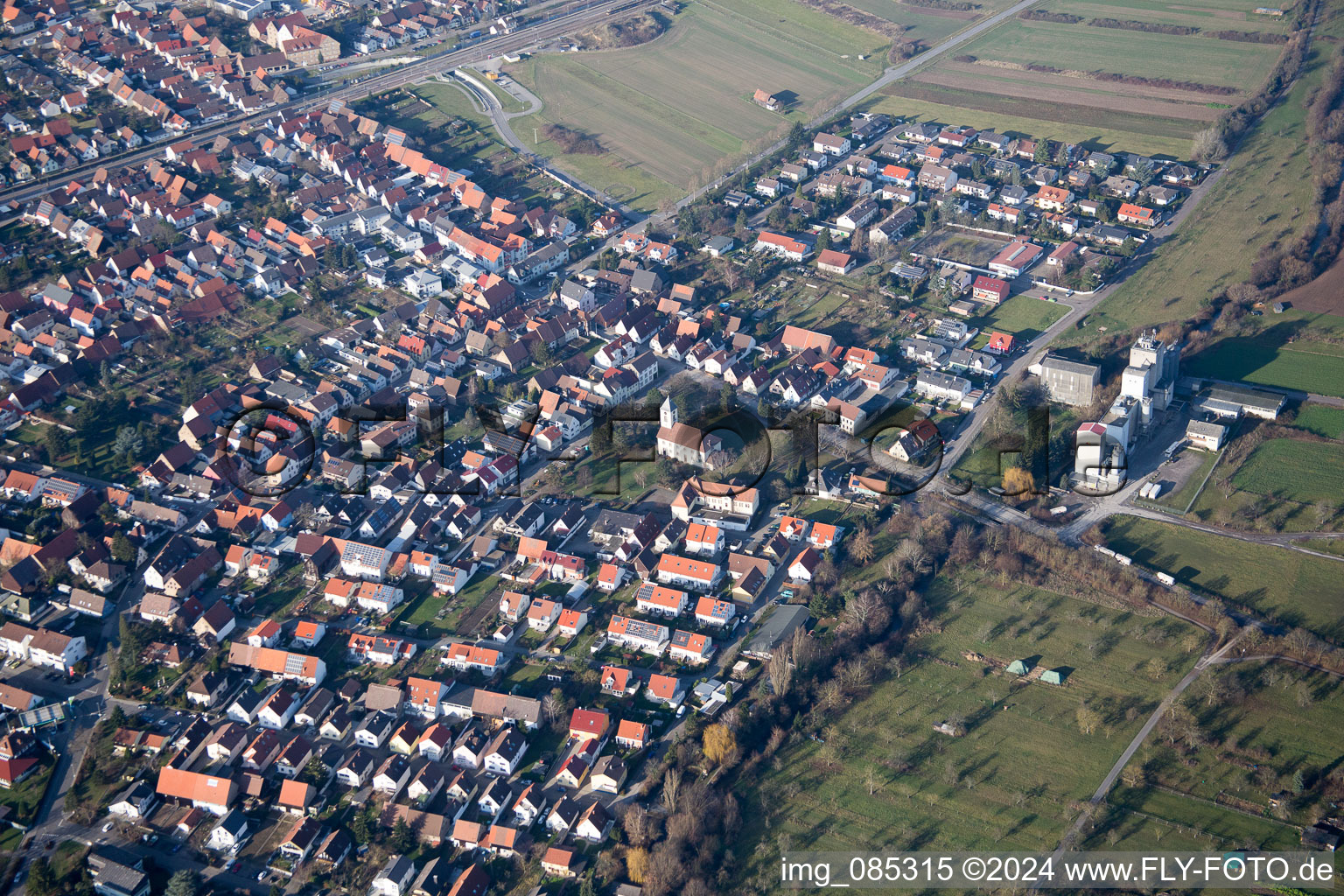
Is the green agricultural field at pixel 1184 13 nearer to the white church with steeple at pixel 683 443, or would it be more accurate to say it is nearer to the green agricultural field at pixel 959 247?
the green agricultural field at pixel 959 247

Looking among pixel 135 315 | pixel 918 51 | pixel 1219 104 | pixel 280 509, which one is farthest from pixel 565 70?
pixel 280 509

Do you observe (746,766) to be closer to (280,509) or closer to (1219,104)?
(280,509)

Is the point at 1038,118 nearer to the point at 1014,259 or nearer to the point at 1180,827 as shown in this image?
the point at 1014,259

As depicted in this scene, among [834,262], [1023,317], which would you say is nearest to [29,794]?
[834,262]

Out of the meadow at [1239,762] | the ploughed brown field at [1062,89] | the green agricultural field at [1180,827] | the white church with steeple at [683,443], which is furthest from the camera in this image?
the ploughed brown field at [1062,89]

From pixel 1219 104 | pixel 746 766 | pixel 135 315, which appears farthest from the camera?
pixel 1219 104

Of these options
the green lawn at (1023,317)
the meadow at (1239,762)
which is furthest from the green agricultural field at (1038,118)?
the meadow at (1239,762)
